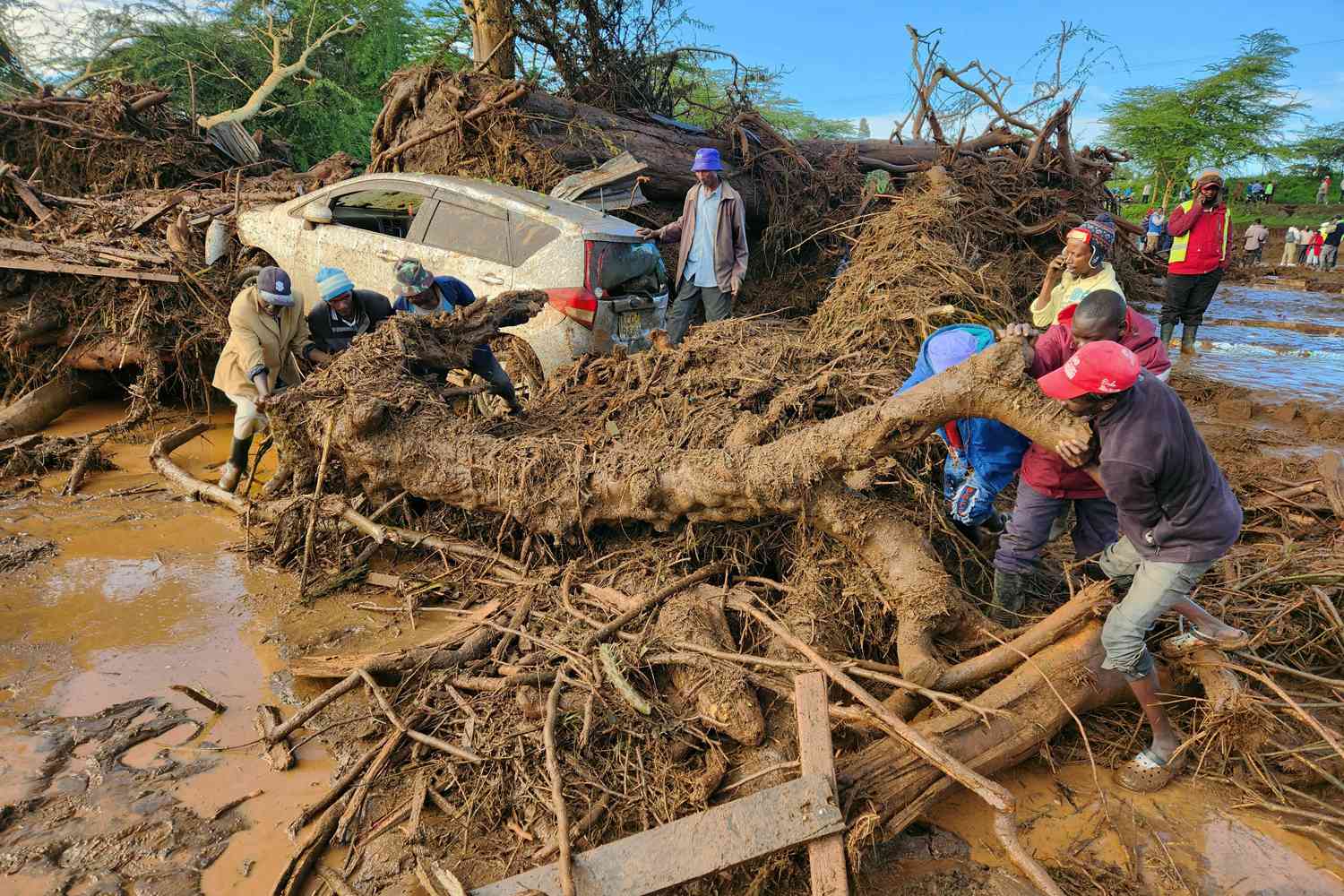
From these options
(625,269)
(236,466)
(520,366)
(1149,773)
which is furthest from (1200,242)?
(236,466)

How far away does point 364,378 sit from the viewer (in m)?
4.27

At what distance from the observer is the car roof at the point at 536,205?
5.86 meters

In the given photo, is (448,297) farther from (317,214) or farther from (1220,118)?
(1220,118)

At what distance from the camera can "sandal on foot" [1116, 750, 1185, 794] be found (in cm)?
283

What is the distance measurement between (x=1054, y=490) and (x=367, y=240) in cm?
591

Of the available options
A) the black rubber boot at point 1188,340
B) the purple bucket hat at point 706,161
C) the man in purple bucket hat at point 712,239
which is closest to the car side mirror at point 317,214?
the man in purple bucket hat at point 712,239

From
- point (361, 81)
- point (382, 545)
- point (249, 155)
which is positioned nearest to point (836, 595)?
point (382, 545)

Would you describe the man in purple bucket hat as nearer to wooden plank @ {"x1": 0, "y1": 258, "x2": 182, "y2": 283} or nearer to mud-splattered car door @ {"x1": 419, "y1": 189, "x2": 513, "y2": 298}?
mud-splattered car door @ {"x1": 419, "y1": 189, "x2": 513, "y2": 298}

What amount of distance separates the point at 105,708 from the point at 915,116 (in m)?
12.0

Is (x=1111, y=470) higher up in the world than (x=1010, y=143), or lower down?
lower down

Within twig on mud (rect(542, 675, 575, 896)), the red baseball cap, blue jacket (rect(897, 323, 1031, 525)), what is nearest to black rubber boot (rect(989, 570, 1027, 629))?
blue jacket (rect(897, 323, 1031, 525))

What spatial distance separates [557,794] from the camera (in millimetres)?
2488

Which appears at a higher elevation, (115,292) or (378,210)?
(378,210)

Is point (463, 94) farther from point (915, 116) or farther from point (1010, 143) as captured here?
point (1010, 143)
